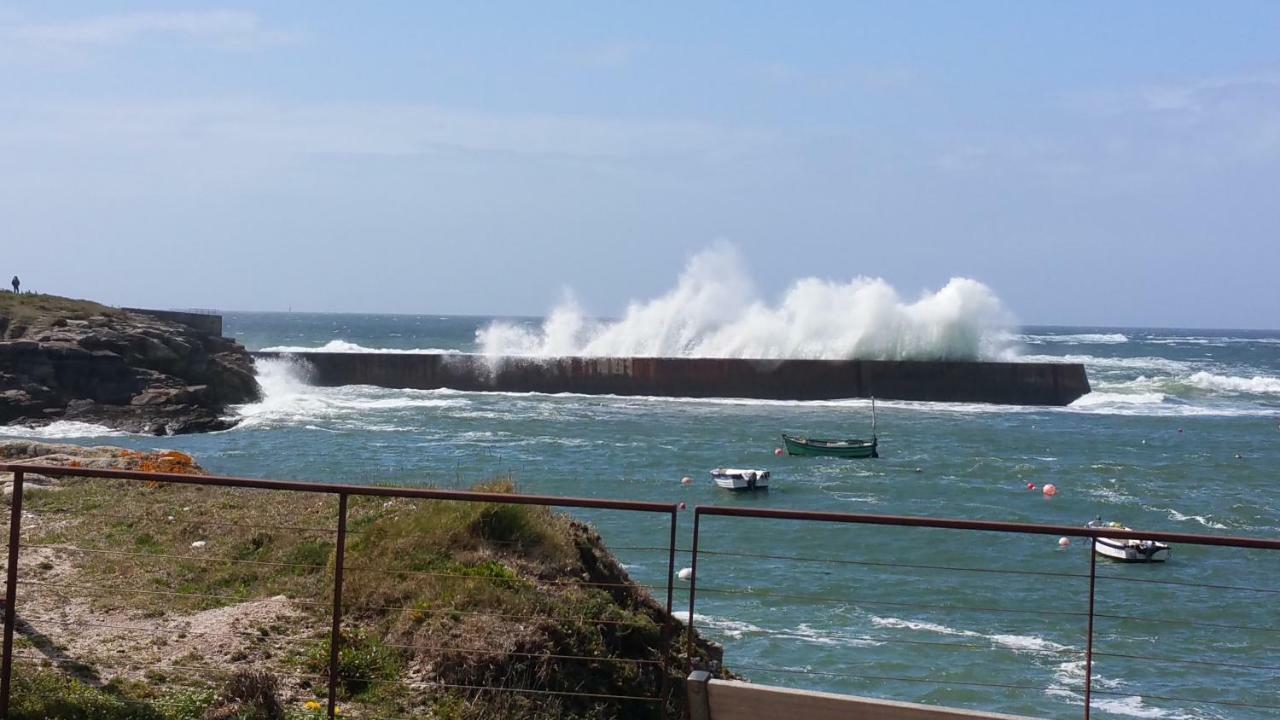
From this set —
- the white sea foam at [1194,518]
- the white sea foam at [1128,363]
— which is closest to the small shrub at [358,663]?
the white sea foam at [1194,518]

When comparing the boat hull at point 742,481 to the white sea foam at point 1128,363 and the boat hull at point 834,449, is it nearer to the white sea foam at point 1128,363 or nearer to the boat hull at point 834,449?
the boat hull at point 834,449

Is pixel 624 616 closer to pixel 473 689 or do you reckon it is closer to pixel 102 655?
pixel 473 689

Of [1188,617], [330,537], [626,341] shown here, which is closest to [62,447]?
[330,537]

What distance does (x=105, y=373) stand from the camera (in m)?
41.5

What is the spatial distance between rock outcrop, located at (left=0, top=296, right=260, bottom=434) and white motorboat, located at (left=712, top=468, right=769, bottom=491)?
18.1m

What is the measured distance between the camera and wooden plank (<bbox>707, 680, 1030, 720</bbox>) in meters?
5.58

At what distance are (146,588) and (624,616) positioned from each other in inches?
133

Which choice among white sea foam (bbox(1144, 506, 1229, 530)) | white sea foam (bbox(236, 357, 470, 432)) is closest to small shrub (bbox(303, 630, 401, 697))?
white sea foam (bbox(1144, 506, 1229, 530))

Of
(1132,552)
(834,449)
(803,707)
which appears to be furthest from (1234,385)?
(803,707)

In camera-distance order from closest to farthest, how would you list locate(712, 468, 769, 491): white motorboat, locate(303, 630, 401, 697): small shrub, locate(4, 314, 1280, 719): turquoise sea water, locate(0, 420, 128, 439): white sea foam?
locate(303, 630, 401, 697): small shrub, locate(4, 314, 1280, 719): turquoise sea water, locate(712, 468, 769, 491): white motorboat, locate(0, 420, 128, 439): white sea foam

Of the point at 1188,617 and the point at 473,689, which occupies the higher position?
the point at 473,689

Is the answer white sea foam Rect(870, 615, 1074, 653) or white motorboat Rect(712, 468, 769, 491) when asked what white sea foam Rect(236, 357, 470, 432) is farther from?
white sea foam Rect(870, 615, 1074, 653)

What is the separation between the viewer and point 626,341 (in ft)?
252

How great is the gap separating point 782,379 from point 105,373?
3067 centimetres
